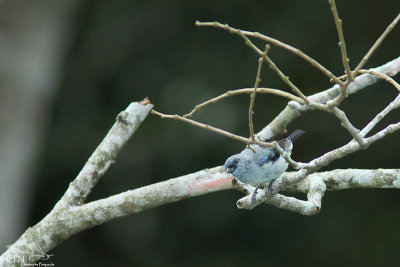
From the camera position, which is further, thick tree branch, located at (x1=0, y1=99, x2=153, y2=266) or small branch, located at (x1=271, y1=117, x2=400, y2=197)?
thick tree branch, located at (x1=0, y1=99, x2=153, y2=266)

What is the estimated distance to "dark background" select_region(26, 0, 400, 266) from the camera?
617 centimetres

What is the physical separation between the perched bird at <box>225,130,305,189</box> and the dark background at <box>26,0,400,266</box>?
2856mm

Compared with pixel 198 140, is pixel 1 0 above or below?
above

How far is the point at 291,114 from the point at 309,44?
267 centimetres

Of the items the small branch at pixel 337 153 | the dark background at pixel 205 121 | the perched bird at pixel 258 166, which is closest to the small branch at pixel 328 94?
the perched bird at pixel 258 166

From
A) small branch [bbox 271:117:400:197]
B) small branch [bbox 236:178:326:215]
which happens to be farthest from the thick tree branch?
small branch [bbox 271:117:400:197]

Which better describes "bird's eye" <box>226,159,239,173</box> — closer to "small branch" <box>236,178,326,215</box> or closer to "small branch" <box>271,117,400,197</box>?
"small branch" <box>236,178,326,215</box>

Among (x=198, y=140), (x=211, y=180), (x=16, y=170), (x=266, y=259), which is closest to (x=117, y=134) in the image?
(x=211, y=180)

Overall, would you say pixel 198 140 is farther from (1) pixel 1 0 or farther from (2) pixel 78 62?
(1) pixel 1 0

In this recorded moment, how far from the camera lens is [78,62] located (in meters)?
7.16

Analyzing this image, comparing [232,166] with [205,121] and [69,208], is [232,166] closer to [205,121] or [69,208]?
[69,208]

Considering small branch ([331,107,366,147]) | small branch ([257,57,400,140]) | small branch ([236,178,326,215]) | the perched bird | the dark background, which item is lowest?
small branch ([236,178,326,215])

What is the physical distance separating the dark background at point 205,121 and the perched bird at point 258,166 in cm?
286

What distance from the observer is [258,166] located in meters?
3.15
